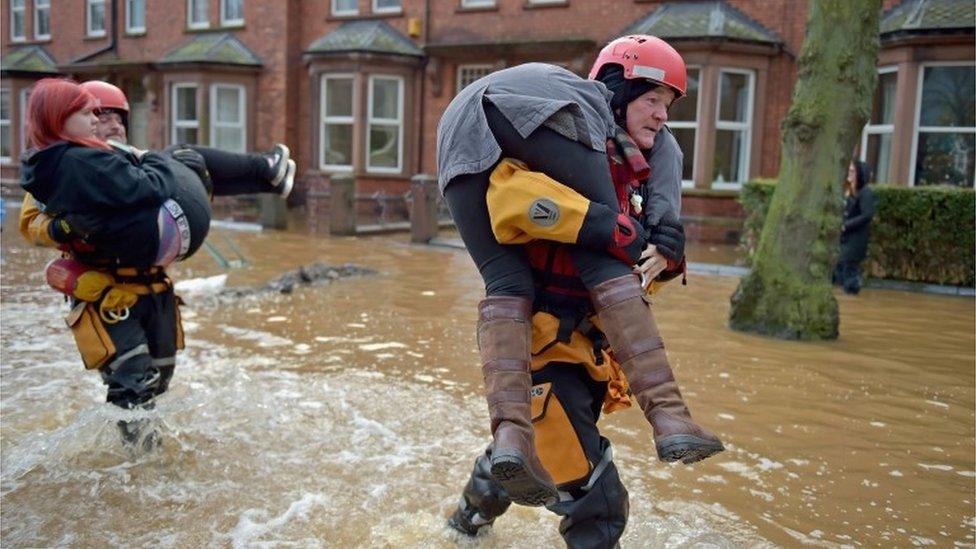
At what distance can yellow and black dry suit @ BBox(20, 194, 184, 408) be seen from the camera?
4359mm

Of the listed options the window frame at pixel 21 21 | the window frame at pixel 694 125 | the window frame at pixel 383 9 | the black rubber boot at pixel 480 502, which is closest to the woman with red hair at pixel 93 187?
the black rubber boot at pixel 480 502

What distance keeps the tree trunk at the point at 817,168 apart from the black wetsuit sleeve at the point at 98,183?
5.76 meters

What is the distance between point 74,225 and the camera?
412cm

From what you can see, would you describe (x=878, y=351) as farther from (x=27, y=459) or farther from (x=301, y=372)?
(x=27, y=459)

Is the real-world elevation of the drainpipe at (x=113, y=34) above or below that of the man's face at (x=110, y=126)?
above

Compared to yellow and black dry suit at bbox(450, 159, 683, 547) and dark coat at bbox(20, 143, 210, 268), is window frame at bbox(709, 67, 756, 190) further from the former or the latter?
yellow and black dry suit at bbox(450, 159, 683, 547)

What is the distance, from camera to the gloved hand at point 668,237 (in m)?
2.93

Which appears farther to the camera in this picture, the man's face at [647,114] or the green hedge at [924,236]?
the green hedge at [924,236]

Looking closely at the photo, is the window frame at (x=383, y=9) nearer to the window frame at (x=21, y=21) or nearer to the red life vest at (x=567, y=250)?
the window frame at (x=21, y=21)

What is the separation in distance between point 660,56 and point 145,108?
82.5 feet

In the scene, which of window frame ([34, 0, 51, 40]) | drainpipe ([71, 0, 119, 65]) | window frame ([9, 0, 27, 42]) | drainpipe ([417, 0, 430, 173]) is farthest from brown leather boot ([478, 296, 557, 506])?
window frame ([9, 0, 27, 42])

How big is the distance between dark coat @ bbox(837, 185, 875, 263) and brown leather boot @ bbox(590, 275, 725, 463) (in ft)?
29.9

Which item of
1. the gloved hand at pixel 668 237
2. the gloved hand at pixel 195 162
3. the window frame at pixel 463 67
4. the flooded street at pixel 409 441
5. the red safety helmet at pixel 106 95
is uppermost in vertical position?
the window frame at pixel 463 67

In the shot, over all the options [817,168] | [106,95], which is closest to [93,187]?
[106,95]
